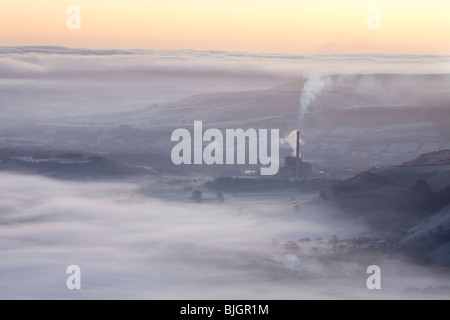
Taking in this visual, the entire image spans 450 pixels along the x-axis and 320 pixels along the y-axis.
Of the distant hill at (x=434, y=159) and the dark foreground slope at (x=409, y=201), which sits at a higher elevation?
the distant hill at (x=434, y=159)

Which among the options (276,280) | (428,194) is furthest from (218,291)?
(428,194)

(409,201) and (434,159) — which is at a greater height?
(434,159)

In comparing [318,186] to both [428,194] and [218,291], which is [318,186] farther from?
[218,291]

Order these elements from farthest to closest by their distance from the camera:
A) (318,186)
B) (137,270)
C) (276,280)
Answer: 1. (318,186)
2. (137,270)
3. (276,280)

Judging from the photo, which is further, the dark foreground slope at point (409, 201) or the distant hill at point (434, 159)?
the distant hill at point (434, 159)

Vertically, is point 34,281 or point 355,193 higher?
point 355,193

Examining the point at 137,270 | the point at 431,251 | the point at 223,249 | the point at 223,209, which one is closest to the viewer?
the point at 431,251

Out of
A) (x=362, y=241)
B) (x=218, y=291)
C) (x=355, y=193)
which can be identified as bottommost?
(x=218, y=291)

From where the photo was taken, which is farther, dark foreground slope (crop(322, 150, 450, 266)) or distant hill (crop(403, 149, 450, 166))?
distant hill (crop(403, 149, 450, 166))

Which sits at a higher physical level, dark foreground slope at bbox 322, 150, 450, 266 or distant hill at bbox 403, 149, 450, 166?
distant hill at bbox 403, 149, 450, 166

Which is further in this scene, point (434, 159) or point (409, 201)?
point (434, 159)

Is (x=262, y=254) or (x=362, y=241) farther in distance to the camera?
(x=262, y=254)
